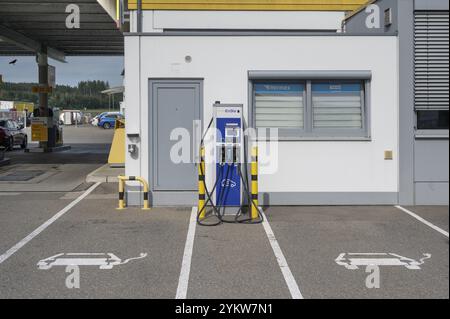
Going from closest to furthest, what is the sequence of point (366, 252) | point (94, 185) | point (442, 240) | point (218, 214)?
point (366, 252) < point (442, 240) < point (218, 214) < point (94, 185)

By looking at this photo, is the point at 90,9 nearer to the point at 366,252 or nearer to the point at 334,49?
the point at 334,49

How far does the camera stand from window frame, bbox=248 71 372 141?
10.5 m

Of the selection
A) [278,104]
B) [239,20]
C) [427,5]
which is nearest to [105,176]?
[239,20]

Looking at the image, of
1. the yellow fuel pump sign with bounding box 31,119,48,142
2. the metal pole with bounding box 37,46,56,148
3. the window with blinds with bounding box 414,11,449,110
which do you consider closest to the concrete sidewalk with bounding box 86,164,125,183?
the window with blinds with bounding box 414,11,449,110

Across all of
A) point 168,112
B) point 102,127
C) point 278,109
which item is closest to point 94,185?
point 168,112

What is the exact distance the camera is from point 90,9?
646 inches

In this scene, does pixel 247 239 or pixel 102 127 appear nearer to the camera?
pixel 247 239

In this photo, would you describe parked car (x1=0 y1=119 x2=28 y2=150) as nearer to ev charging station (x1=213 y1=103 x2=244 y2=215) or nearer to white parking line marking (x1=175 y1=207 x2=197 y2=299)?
ev charging station (x1=213 y1=103 x2=244 y2=215)

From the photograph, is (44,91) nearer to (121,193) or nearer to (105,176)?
(105,176)

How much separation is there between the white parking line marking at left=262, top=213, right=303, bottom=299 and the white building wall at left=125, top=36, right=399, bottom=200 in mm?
2234

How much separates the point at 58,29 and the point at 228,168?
13304 millimetres

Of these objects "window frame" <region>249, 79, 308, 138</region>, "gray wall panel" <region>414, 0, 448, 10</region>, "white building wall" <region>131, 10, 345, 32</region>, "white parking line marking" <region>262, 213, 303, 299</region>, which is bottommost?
"white parking line marking" <region>262, 213, 303, 299</region>

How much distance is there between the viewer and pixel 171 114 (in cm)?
1042
